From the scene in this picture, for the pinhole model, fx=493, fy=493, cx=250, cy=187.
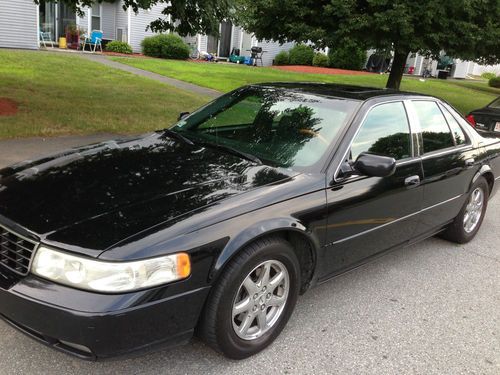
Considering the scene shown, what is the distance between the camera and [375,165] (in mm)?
3213

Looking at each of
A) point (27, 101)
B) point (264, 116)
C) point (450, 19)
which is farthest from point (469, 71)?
point (264, 116)

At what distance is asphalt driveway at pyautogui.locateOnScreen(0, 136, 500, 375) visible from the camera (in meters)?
2.80

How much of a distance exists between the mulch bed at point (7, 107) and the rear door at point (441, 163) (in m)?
7.23

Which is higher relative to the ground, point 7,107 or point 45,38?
point 45,38

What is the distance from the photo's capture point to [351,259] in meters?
3.55

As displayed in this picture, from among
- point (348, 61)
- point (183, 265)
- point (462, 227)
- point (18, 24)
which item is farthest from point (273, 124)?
point (348, 61)

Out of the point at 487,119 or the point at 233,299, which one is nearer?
the point at 233,299

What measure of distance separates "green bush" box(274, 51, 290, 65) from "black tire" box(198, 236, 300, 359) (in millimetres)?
27519

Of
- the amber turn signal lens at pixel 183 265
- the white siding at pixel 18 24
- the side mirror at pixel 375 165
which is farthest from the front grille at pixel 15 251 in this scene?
the white siding at pixel 18 24

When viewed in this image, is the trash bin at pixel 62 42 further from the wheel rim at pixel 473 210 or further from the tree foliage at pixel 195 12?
the wheel rim at pixel 473 210

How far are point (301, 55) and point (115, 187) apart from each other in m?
27.4

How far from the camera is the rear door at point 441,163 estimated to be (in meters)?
4.12

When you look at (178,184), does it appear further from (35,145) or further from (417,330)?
(35,145)

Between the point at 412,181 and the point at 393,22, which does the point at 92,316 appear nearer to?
the point at 412,181
